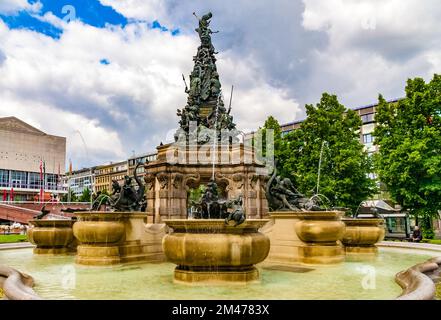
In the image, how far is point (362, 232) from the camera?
14516 mm

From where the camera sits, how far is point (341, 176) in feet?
107

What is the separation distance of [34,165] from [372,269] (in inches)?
3598

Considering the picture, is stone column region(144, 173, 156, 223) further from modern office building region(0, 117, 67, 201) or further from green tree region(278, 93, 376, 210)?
modern office building region(0, 117, 67, 201)

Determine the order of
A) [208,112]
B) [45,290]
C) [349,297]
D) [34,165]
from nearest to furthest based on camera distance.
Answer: [349,297] < [45,290] < [208,112] < [34,165]

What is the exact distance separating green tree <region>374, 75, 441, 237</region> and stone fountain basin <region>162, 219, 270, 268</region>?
21039mm

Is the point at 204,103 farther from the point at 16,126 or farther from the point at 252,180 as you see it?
the point at 16,126

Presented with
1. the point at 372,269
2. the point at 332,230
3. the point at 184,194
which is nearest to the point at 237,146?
the point at 184,194

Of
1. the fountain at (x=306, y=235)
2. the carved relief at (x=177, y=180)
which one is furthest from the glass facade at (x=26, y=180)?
the fountain at (x=306, y=235)

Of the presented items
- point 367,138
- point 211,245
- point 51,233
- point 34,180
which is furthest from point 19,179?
point 211,245

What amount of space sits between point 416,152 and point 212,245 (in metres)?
22.0

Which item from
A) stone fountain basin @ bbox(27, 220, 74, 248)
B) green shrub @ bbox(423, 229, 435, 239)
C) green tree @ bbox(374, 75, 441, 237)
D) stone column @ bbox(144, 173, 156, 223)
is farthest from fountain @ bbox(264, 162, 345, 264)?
green shrub @ bbox(423, 229, 435, 239)

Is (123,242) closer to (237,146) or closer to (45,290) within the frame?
(45,290)

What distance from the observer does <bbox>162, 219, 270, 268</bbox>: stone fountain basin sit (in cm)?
827

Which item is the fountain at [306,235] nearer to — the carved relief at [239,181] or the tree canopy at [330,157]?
the carved relief at [239,181]
